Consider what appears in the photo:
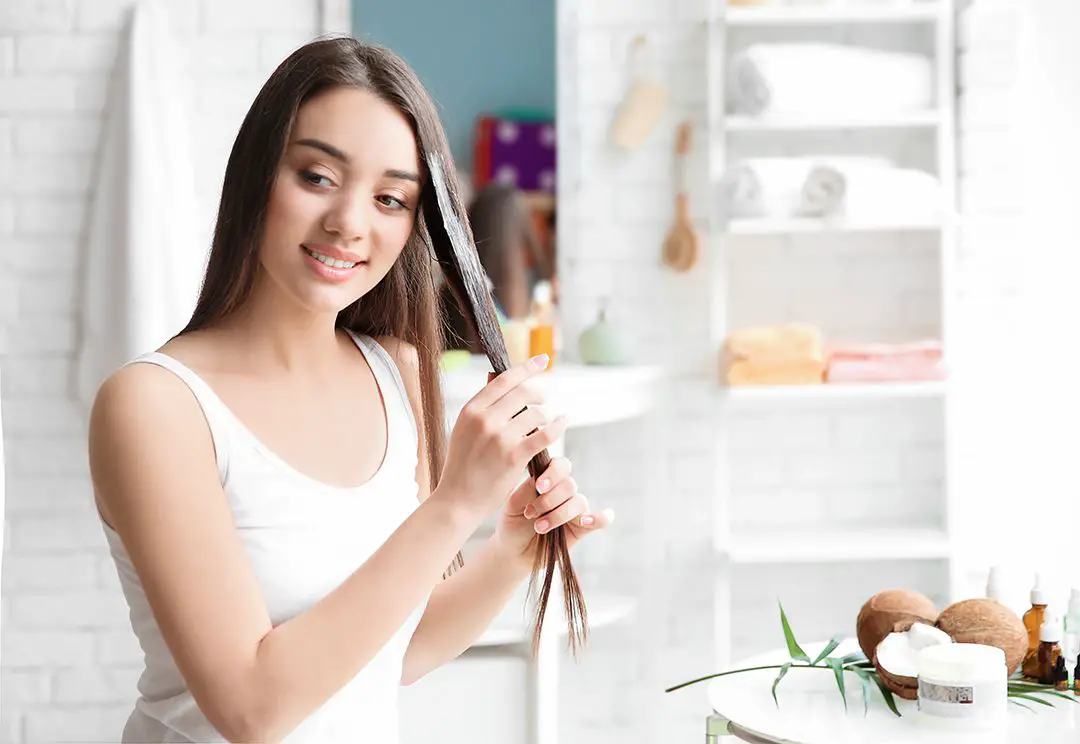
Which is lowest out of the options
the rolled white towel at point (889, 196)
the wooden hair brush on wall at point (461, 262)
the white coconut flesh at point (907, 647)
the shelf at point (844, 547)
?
the shelf at point (844, 547)

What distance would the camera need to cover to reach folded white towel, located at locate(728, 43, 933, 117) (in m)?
2.97

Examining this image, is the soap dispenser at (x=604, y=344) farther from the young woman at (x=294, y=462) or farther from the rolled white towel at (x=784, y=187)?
the young woman at (x=294, y=462)

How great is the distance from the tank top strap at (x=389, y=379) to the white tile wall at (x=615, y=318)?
1.72 metres

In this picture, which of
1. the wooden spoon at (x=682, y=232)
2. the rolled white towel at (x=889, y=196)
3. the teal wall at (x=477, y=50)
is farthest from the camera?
the teal wall at (x=477, y=50)

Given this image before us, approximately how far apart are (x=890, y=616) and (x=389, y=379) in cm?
88

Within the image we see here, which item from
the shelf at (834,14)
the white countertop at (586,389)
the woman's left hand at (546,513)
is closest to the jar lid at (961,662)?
the woman's left hand at (546,513)

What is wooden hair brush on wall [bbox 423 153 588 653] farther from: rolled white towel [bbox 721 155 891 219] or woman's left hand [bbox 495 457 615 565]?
rolled white towel [bbox 721 155 891 219]

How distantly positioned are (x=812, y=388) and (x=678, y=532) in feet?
1.79

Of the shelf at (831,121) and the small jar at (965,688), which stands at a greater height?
the shelf at (831,121)

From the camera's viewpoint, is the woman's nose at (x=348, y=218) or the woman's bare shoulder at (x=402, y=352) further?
the woman's bare shoulder at (x=402, y=352)

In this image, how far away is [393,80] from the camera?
123 centimetres

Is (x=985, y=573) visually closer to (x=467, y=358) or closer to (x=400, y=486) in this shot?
(x=467, y=358)

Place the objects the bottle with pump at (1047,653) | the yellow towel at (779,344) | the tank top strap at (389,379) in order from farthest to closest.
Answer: the yellow towel at (779,344) < the bottle with pump at (1047,653) < the tank top strap at (389,379)

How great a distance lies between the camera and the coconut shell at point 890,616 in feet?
6.10
